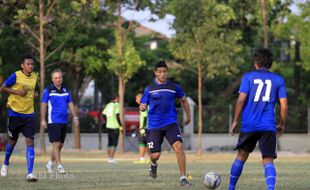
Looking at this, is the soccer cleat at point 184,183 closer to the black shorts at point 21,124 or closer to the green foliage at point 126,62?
the black shorts at point 21,124

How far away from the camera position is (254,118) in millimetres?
10148

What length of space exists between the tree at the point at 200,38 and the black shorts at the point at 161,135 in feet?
53.4

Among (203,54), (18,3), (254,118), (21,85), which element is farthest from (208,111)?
(254,118)

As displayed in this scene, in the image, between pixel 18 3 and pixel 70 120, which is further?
pixel 70 120

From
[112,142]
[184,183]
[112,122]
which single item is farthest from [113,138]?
[184,183]

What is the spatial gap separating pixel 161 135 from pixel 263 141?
10.7 ft

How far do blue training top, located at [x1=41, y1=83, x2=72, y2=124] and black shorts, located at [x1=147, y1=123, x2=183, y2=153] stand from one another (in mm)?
2878

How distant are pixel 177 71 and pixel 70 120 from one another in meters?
7.11

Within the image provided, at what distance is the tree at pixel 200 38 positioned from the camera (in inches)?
1165

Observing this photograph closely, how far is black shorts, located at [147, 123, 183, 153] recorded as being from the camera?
13.0 meters

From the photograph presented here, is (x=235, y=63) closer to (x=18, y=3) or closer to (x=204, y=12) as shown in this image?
(x=204, y=12)

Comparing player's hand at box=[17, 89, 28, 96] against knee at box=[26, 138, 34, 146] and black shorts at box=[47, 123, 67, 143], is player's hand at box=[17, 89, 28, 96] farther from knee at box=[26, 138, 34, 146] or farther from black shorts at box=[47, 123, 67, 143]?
black shorts at box=[47, 123, 67, 143]

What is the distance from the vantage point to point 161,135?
1316cm

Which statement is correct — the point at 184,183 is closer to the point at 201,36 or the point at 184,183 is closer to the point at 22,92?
the point at 22,92
